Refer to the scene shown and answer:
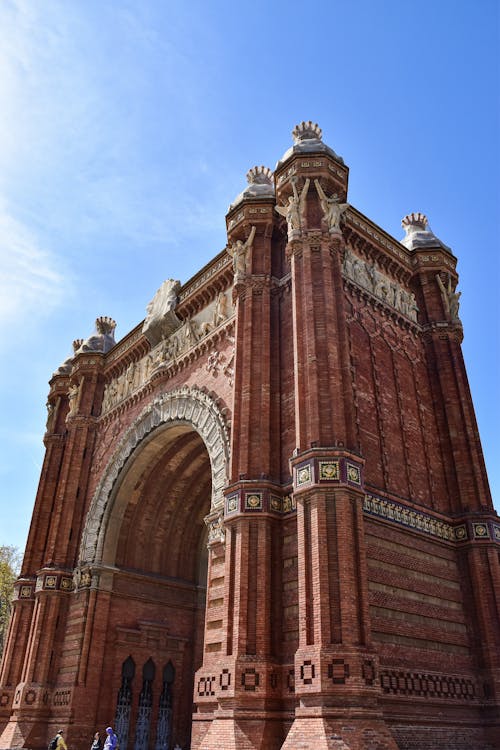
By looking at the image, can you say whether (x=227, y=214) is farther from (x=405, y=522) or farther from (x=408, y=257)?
(x=405, y=522)

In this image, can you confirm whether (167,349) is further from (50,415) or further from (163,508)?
(50,415)

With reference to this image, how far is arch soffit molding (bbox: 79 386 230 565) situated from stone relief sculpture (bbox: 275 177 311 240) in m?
5.30

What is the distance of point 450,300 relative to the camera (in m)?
19.3

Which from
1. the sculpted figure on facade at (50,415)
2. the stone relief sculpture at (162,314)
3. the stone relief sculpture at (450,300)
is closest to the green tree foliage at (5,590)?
the sculpted figure on facade at (50,415)

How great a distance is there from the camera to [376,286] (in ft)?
59.5

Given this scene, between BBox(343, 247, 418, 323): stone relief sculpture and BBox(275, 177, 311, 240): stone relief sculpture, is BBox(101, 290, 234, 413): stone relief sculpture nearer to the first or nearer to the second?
BBox(275, 177, 311, 240): stone relief sculpture

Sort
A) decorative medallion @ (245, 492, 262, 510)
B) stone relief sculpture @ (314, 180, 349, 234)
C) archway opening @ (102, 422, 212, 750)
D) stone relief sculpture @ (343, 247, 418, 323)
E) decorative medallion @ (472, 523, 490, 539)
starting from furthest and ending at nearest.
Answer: archway opening @ (102, 422, 212, 750) → stone relief sculpture @ (343, 247, 418, 323) → stone relief sculpture @ (314, 180, 349, 234) → decorative medallion @ (472, 523, 490, 539) → decorative medallion @ (245, 492, 262, 510)

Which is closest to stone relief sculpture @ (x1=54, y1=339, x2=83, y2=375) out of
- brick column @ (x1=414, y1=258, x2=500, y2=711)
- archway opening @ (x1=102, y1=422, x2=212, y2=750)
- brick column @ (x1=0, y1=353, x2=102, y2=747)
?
brick column @ (x1=0, y1=353, x2=102, y2=747)

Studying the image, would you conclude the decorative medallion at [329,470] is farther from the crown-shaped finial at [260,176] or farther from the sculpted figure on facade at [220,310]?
the crown-shaped finial at [260,176]

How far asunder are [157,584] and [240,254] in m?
11.8

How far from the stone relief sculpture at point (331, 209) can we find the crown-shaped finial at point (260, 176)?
3.16 metres

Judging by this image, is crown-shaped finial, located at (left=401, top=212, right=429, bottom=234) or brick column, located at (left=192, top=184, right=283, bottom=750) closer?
brick column, located at (left=192, top=184, right=283, bottom=750)

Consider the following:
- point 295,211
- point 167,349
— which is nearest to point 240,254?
point 295,211

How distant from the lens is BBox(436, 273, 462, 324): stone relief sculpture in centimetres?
1911
